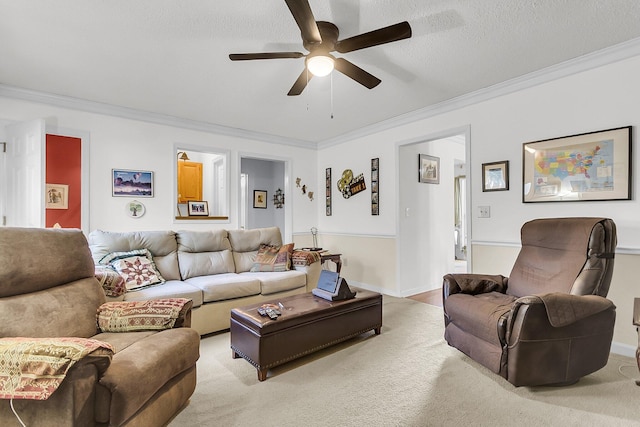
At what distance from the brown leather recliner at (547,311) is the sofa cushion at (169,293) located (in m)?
2.18

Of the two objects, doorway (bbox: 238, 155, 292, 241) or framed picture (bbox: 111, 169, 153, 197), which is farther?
doorway (bbox: 238, 155, 292, 241)

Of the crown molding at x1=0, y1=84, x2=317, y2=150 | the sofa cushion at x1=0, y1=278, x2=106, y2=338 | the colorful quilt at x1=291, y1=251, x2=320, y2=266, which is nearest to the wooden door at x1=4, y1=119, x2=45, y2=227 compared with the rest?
the crown molding at x1=0, y1=84, x2=317, y2=150

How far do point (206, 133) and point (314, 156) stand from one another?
1949 mm

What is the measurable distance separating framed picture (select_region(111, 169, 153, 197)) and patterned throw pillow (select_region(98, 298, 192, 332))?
2451 mm

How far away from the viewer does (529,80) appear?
3033 millimetres

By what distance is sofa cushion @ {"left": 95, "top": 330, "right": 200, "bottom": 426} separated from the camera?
50.5 inches

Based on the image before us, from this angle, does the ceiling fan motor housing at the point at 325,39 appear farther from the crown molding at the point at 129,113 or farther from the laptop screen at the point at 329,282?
the crown molding at the point at 129,113

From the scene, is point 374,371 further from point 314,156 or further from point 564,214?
point 314,156

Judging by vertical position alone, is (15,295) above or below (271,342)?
above

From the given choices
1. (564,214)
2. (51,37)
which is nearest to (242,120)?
(51,37)

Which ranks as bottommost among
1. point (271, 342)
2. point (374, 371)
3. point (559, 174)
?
point (374, 371)

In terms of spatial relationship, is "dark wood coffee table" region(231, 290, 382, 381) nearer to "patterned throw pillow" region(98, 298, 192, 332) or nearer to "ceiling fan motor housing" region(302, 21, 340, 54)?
"patterned throw pillow" region(98, 298, 192, 332)

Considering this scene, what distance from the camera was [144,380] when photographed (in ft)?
4.61

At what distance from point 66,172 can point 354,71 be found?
3.46 m
